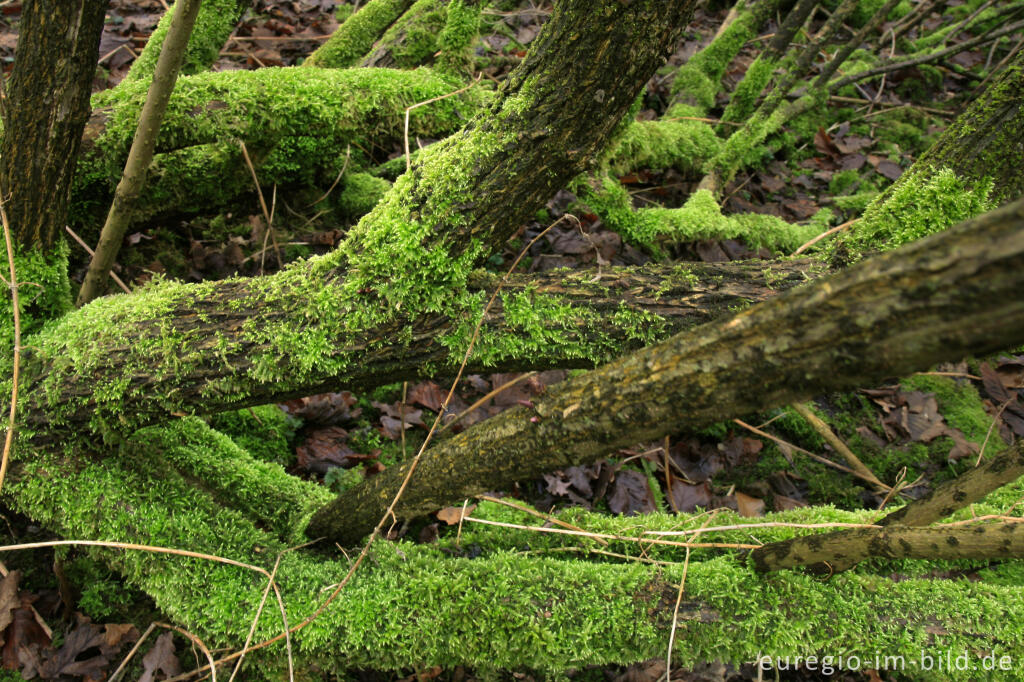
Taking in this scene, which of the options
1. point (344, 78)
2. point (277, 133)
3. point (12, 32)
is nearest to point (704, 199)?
point (344, 78)

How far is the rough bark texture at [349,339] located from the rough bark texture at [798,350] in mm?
460

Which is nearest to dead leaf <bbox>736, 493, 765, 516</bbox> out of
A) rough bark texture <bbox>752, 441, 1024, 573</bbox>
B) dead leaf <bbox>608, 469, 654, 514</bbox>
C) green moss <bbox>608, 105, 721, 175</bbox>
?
dead leaf <bbox>608, 469, 654, 514</bbox>

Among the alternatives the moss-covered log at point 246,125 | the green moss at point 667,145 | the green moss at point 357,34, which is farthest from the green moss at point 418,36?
the green moss at point 667,145

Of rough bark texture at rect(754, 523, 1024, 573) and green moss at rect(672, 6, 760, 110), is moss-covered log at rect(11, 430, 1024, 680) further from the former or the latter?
green moss at rect(672, 6, 760, 110)

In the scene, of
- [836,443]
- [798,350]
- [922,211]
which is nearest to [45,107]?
[798,350]

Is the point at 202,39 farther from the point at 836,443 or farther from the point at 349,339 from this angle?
the point at 836,443

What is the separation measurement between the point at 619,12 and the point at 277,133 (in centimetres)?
262

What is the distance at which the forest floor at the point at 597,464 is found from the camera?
2.46m

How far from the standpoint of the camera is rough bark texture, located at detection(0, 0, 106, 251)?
79.2 inches

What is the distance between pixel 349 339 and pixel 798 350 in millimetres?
1427

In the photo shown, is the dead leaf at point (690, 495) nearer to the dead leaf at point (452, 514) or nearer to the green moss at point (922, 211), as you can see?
the dead leaf at point (452, 514)

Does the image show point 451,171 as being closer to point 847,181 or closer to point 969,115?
point 969,115

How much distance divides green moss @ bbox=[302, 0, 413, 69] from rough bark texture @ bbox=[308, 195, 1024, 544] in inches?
155

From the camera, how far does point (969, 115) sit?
7.51 feet
